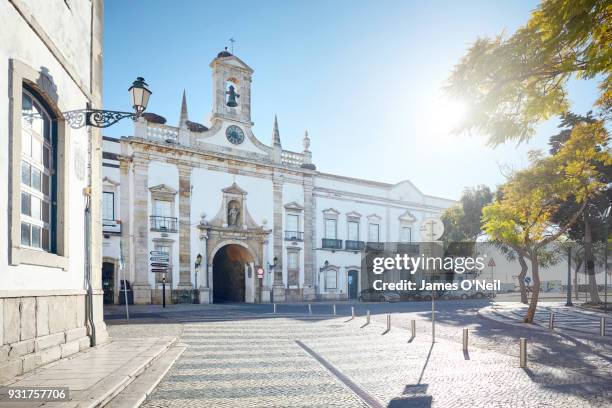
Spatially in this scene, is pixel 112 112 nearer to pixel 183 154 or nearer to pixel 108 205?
pixel 108 205

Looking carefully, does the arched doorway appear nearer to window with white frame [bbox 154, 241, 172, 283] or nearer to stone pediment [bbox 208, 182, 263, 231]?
stone pediment [bbox 208, 182, 263, 231]

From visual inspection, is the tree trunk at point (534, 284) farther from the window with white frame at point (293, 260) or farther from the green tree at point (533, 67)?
the window with white frame at point (293, 260)

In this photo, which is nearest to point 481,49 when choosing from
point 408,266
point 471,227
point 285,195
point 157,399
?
point 157,399

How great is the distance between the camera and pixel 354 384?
653 cm

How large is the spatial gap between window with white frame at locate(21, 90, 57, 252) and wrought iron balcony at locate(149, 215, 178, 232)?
18.8 meters

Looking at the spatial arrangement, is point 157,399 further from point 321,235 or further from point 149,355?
point 321,235

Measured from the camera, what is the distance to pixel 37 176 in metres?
7.75

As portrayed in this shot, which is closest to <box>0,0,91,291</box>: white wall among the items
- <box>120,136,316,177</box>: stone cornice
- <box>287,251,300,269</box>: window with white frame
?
<box>120,136,316,177</box>: stone cornice

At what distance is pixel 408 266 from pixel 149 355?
33.6 m

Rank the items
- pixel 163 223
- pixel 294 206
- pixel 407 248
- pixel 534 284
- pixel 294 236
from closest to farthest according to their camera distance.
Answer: pixel 534 284 → pixel 163 223 → pixel 294 236 → pixel 294 206 → pixel 407 248

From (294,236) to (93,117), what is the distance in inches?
959

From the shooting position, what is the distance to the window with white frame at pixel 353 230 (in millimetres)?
36500

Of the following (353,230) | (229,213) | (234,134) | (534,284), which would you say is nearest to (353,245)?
(353,230)

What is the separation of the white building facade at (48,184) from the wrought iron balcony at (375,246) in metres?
29.0
